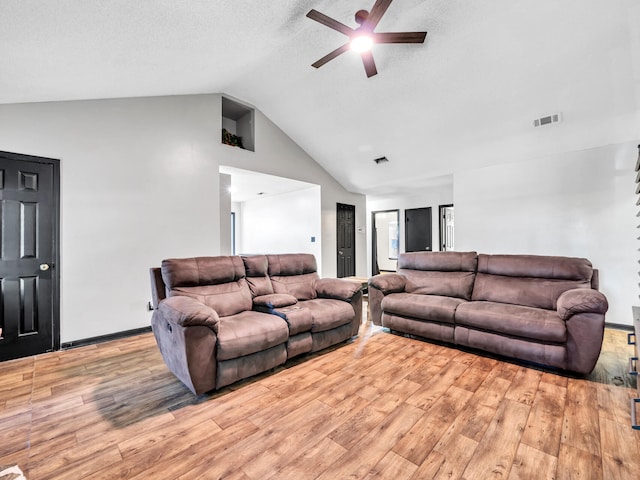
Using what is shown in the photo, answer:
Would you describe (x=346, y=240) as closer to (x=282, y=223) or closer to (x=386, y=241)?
(x=282, y=223)

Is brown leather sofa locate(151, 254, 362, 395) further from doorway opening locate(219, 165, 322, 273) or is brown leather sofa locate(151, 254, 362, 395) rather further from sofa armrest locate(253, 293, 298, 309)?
doorway opening locate(219, 165, 322, 273)

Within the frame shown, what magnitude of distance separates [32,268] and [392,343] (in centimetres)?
385

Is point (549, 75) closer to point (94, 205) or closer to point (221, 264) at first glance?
point (221, 264)

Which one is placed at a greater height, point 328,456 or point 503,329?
point 503,329

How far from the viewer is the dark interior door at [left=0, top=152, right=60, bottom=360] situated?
278 centimetres

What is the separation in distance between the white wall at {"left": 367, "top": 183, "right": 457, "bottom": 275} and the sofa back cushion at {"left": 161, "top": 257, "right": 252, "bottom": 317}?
5284mm

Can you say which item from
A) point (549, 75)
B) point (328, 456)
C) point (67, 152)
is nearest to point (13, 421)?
point (328, 456)

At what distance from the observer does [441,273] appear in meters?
3.68

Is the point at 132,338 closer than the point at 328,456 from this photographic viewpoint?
No

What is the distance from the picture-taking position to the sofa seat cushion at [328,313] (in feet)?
9.06

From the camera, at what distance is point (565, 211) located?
4.08 metres

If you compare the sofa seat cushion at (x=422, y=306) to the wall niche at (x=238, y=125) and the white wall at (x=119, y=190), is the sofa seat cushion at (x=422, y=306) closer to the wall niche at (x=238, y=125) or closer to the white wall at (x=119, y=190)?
the white wall at (x=119, y=190)

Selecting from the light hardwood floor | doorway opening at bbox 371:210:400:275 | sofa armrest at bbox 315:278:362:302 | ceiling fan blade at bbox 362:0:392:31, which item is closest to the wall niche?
sofa armrest at bbox 315:278:362:302

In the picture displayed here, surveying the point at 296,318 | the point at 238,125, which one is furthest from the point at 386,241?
the point at 296,318
